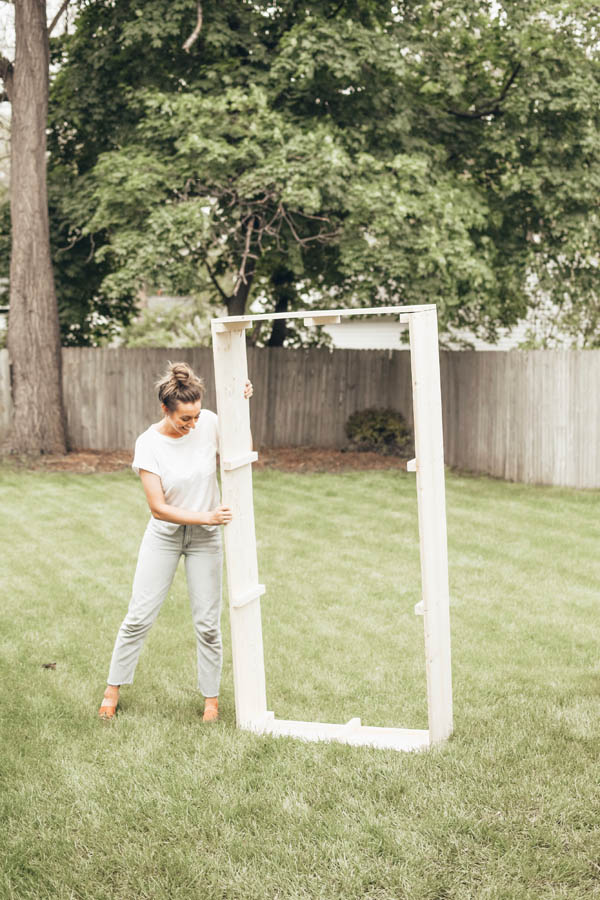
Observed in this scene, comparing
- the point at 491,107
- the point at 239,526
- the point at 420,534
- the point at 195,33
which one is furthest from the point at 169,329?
the point at 420,534

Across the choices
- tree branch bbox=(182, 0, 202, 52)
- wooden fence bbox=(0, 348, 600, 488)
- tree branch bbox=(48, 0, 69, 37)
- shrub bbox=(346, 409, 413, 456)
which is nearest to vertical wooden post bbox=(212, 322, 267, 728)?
tree branch bbox=(182, 0, 202, 52)

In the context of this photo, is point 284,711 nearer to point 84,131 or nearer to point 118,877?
point 118,877

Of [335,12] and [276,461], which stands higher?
[335,12]

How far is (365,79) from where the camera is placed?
1555cm

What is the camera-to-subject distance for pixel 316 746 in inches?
202

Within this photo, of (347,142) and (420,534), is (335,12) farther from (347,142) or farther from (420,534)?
(420,534)

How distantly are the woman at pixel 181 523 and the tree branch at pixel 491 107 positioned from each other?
41.9 ft

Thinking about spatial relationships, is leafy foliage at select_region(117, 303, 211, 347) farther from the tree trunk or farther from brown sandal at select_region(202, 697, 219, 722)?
brown sandal at select_region(202, 697, 219, 722)

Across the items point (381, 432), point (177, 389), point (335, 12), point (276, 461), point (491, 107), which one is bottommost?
point (276, 461)

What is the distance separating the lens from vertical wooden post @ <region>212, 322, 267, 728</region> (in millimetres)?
5348

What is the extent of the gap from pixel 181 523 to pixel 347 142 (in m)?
11.3

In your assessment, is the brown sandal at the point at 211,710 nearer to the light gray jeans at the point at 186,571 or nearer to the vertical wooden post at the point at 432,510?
the light gray jeans at the point at 186,571

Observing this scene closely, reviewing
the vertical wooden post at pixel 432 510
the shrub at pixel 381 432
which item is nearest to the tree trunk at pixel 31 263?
the shrub at pixel 381 432

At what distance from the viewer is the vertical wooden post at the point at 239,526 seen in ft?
17.5
